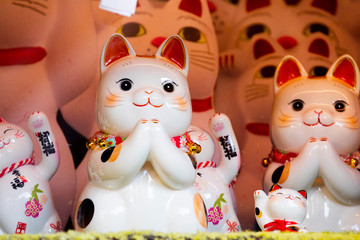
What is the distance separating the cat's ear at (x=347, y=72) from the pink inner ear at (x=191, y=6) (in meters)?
0.67

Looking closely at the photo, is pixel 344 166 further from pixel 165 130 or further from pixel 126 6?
pixel 126 6

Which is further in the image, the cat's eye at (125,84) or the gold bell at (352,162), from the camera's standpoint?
the gold bell at (352,162)

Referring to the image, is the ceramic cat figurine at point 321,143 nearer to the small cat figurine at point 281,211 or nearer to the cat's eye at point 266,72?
the small cat figurine at point 281,211

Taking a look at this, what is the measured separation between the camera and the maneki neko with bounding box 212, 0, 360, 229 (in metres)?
2.49

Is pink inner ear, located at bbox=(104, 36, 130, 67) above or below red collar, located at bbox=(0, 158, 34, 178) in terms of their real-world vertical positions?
above

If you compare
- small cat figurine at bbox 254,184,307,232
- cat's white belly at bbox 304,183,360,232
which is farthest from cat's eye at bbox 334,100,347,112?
small cat figurine at bbox 254,184,307,232

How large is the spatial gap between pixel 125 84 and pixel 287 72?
668 millimetres

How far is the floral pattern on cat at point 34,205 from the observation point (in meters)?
1.67

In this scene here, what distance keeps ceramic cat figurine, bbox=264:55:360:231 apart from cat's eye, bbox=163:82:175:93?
0.44 meters

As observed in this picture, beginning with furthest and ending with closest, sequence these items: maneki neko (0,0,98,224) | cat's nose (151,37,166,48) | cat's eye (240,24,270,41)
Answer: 1. cat's eye (240,24,270,41)
2. cat's nose (151,37,166,48)
3. maneki neko (0,0,98,224)

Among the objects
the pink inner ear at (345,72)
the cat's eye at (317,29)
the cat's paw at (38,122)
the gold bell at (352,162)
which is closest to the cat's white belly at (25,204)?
the cat's paw at (38,122)

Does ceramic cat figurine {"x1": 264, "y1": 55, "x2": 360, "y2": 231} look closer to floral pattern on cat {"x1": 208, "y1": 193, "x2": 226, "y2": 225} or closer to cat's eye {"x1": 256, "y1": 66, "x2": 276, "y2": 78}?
floral pattern on cat {"x1": 208, "y1": 193, "x2": 226, "y2": 225}

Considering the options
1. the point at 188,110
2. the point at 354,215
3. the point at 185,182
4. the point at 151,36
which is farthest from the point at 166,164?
the point at 151,36

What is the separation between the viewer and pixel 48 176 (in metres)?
1.80
